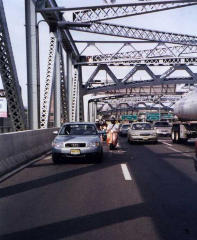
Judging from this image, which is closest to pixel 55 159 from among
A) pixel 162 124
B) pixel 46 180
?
pixel 46 180

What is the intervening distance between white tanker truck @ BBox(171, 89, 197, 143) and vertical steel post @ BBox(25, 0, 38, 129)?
905 centimetres

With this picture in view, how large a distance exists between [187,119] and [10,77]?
12874 millimetres

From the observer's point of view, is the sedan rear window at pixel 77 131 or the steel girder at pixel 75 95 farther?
the steel girder at pixel 75 95

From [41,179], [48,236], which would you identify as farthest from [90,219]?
[41,179]

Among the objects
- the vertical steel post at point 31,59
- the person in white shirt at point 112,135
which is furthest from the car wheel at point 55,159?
the vertical steel post at point 31,59

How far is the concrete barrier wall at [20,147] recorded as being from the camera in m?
10.5

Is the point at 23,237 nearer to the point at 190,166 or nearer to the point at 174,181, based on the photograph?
the point at 174,181

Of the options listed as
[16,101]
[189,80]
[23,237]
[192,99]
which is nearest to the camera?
[23,237]

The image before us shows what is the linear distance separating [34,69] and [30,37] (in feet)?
5.35

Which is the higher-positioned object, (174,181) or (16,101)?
(16,101)

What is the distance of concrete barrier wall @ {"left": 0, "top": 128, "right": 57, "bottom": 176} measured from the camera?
1049 cm

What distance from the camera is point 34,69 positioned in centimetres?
1848

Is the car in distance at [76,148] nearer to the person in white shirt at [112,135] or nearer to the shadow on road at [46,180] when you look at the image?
the shadow on road at [46,180]

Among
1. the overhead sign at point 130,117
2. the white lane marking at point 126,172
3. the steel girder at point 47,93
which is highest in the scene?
the steel girder at point 47,93
